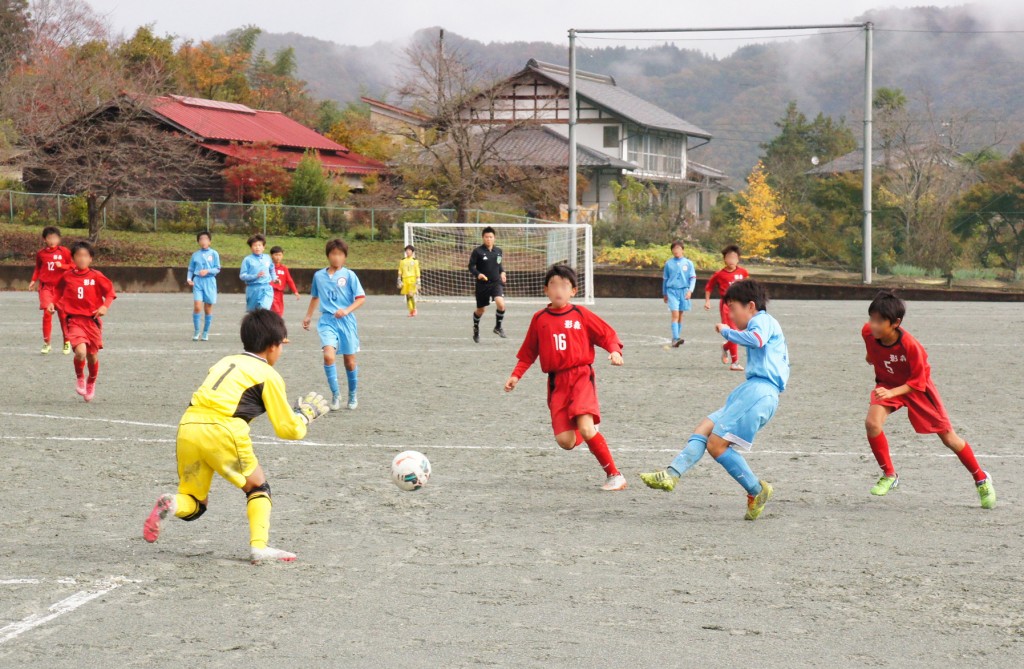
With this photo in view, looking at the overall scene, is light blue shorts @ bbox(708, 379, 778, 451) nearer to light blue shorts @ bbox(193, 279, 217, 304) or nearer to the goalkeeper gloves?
the goalkeeper gloves

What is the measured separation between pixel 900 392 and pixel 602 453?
6.33ft

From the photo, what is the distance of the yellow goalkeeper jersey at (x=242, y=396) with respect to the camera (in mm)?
6070

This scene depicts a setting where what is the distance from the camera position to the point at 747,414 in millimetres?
7156

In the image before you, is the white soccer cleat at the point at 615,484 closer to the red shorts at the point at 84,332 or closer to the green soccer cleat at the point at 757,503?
the green soccer cleat at the point at 757,503

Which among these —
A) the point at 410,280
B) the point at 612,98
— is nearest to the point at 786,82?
the point at 612,98

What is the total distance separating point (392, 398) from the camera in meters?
13.2

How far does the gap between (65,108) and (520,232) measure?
18.8 m

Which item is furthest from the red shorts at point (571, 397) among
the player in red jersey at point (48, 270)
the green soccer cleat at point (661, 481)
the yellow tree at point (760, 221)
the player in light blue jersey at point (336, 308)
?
the yellow tree at point (760, 221)

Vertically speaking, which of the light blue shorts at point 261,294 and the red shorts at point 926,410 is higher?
the light blue shorts at point 261,294

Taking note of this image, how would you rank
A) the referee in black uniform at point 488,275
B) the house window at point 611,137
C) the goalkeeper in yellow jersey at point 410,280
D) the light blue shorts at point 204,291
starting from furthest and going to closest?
the house window at point 611,137 → the goalkeeper in yellow jersey at point 410,280 → the referee in black uniform at point 488,275 → the light blue shorts at point 204,291

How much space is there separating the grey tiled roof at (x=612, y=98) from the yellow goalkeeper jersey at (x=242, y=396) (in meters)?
54.1

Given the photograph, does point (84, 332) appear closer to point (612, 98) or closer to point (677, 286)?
point (677, 286)

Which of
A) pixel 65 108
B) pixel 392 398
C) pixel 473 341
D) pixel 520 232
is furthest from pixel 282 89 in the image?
pixel 392 398

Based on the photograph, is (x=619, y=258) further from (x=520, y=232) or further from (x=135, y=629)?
(x=135, y=629)
